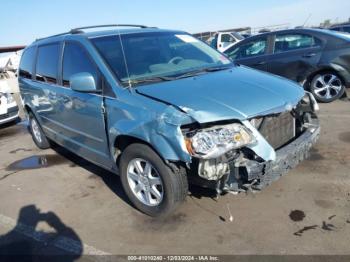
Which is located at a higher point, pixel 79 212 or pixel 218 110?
pixel 218 110

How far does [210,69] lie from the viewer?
434cm

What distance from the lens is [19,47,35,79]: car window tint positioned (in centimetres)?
618

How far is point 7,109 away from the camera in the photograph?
8852mm

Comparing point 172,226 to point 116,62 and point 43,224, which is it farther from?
point 116,62

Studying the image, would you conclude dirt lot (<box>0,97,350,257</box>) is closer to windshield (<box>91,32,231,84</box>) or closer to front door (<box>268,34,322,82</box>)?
windshield (<box>91,32,231,84</box>)

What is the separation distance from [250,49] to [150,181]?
5982 mm

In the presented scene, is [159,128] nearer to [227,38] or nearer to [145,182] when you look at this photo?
[145,182]

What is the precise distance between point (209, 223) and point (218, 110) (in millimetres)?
1159

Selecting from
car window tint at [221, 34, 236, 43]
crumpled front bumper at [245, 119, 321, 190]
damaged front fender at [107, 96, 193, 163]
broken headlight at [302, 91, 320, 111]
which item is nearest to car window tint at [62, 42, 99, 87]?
damaged front fender at [107, 96, 193, 163]

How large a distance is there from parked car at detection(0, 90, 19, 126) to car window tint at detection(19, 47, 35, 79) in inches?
94.8

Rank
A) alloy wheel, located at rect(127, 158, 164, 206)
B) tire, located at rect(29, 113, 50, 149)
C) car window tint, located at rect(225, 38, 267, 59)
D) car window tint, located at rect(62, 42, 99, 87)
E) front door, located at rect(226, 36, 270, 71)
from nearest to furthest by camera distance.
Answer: alloy wheel, located at rect(127, 158, 164, 206) → car window tint, located at rect(62, 42, 99, 87) → tire, located at rect(29, 113, 50, 149) → front door, located at rect(226, 36, 270, 71) → car window tint, located at rect(225, 38, 267, 59)

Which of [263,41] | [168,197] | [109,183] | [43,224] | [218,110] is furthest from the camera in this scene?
[263,41]

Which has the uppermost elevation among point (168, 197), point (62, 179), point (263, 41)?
point (263, 41)

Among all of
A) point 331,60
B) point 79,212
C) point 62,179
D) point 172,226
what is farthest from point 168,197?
point 331,60
